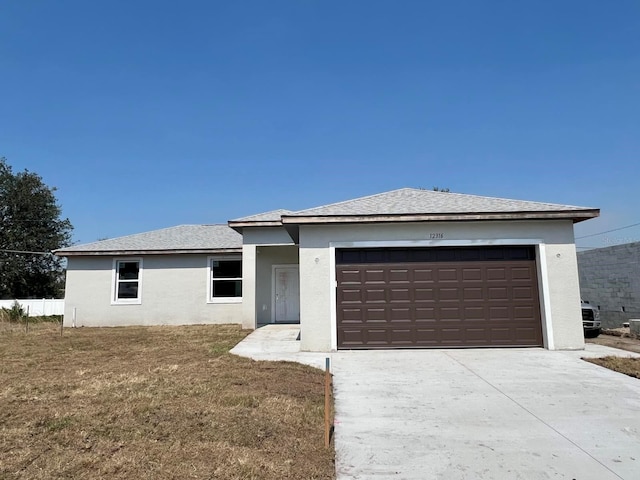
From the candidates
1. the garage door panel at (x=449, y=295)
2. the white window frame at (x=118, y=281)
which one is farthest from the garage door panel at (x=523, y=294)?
the white window frame at (x=118, y=281)

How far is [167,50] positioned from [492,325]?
40.2 ft

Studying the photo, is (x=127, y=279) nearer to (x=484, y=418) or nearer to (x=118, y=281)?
(x=118, y=281)

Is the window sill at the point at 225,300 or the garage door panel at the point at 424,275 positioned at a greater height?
the garage door panel at the point at 424,275

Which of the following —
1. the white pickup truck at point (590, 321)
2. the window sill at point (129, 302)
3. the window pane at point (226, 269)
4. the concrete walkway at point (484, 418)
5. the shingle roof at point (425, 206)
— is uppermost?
the shingle roof at point (425, 206)

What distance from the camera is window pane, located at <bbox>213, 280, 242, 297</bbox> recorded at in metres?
16.5

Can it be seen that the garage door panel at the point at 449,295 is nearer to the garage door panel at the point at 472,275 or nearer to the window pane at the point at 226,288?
the garage door panel at the point at 472,275

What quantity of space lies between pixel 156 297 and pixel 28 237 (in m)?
25.6

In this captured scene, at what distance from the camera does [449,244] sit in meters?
9.93

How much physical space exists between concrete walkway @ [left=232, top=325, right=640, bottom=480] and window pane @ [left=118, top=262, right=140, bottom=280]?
34.1ft

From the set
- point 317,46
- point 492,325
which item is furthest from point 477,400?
point 317,46

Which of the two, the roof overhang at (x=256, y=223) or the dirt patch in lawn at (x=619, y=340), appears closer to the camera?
the dirt patch in lawn at (x=619, y=340)

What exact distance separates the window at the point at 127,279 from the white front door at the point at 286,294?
18.7 feet

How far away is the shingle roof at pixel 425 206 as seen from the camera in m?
9.81

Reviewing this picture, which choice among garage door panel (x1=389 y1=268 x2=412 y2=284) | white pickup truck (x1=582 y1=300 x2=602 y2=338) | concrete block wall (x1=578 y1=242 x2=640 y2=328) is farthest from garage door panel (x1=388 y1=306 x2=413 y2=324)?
concrete block wall (x1=578 y1=242 x2=640 y2=328)
